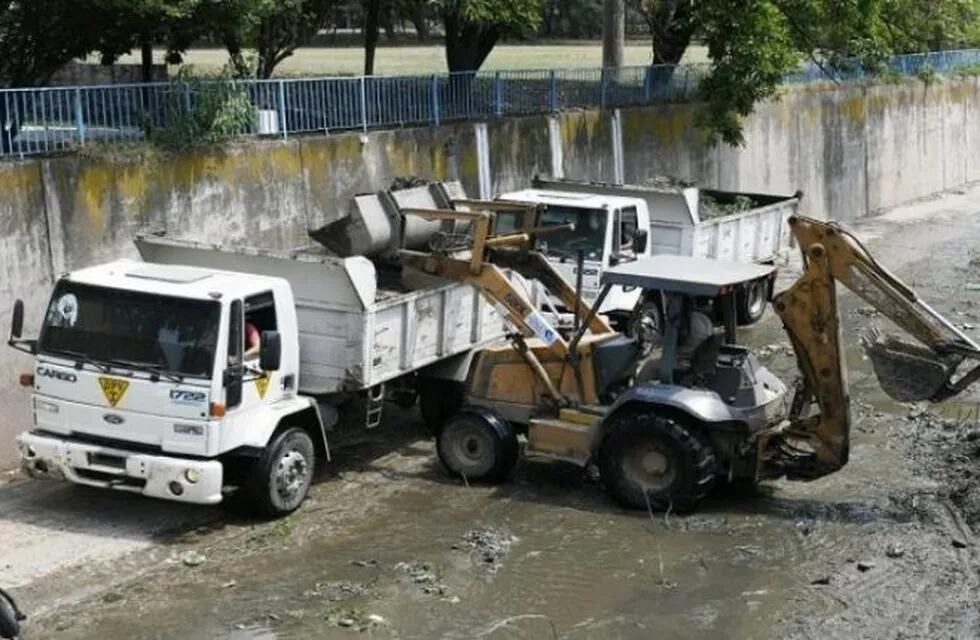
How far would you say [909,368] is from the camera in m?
11.1

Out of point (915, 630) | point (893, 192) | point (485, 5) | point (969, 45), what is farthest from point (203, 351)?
point (969, 45)

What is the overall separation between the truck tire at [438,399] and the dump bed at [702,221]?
5.98 m

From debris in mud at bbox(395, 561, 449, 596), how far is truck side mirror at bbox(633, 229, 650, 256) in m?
7.91

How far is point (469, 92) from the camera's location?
2077 cm

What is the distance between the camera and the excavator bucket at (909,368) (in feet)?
36.1

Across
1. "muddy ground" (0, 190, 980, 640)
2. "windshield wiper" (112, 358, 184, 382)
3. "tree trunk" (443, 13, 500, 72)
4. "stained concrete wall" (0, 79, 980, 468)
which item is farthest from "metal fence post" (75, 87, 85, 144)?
"tree trunk" (443, 13, 500, 72)

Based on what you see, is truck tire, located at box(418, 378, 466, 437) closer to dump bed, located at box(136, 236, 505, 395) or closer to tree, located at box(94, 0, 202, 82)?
dump bed, located at box(136, 236, 505, 395)

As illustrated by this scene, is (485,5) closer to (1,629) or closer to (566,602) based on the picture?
(566,602)

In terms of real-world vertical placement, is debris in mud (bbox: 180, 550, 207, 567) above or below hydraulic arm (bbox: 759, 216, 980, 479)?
below

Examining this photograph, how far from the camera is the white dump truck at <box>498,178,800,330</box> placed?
16641mm

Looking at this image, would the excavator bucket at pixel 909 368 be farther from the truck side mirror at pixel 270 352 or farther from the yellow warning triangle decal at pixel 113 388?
the yellow warning triangle decal at pixel 113 388

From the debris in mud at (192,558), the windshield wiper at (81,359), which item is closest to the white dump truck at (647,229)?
the debris in mud at (192,558)

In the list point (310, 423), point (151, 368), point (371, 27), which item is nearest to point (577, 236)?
point (310, 423)

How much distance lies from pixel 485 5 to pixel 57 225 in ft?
29.1
